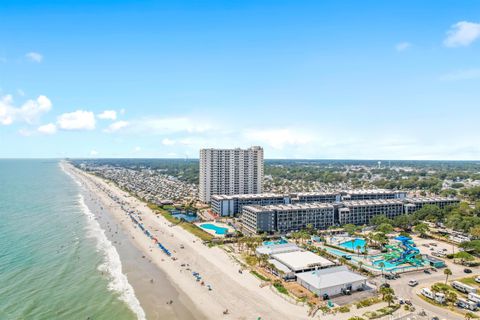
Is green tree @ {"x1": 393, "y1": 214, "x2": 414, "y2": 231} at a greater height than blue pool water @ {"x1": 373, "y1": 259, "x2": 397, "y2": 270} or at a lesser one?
greater

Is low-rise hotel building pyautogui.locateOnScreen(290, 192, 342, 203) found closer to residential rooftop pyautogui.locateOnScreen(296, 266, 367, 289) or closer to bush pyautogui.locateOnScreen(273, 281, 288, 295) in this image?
residential rooftop pyautogui.locateOnScreen(296, 266, 367, 289)

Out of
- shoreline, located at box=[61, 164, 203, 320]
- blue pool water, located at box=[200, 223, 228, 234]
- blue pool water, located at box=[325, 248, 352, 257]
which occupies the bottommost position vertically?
shoreline, located at box=[61, 164, 203, 320]

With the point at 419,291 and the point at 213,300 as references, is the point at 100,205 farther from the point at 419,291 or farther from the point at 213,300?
the point at 419,291

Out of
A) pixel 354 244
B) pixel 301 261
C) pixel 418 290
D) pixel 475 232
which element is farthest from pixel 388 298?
pixel 475 232

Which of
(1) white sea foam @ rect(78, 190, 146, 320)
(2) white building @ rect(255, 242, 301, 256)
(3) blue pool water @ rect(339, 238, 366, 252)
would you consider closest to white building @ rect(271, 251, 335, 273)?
(2) white building @ rect(255, 242, 301, 256)

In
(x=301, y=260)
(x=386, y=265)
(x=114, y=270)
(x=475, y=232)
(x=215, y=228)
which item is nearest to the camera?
(x=301, y=260)

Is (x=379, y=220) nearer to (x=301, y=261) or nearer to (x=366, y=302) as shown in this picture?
(x=301, y=261)
